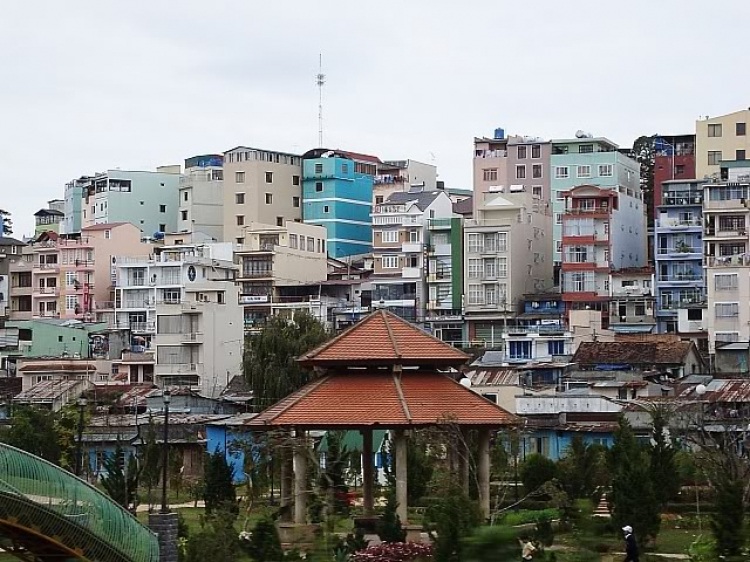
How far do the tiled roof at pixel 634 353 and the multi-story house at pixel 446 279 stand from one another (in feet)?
38.9

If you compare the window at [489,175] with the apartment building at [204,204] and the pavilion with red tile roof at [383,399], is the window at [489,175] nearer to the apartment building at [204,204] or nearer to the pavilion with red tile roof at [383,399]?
the apartment building at [204,204]

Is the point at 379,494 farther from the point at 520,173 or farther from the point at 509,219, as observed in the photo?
the point at 520,173

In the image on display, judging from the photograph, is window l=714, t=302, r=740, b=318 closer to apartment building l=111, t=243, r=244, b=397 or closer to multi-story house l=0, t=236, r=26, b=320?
apartment building l=111, t=243, r=244, b=397

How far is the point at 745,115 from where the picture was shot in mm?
72500

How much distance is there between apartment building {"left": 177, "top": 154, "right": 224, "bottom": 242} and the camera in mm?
86000

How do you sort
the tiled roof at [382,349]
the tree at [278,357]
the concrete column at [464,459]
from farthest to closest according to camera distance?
1. the tree at [278,357]
2. the tiled roof at [382,349]
3. the concrete column at [464,459]

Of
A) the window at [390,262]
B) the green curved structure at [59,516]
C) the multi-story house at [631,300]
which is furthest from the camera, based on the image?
the window at [390,262]

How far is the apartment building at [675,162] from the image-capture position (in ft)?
250

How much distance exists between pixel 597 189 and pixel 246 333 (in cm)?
1673

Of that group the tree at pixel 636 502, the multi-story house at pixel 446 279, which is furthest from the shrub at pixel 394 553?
the multi-story house at pixel 446 279

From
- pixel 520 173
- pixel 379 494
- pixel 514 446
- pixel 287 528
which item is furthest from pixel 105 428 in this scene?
pixel 520 173

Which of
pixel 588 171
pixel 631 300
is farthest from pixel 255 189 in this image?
pixel 631 300

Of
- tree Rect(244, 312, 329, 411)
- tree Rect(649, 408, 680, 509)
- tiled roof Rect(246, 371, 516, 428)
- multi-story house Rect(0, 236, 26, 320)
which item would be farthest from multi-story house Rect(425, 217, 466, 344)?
tiled roof Rect(246, 371, 516, 428)

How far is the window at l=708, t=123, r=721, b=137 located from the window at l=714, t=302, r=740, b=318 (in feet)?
42.5
